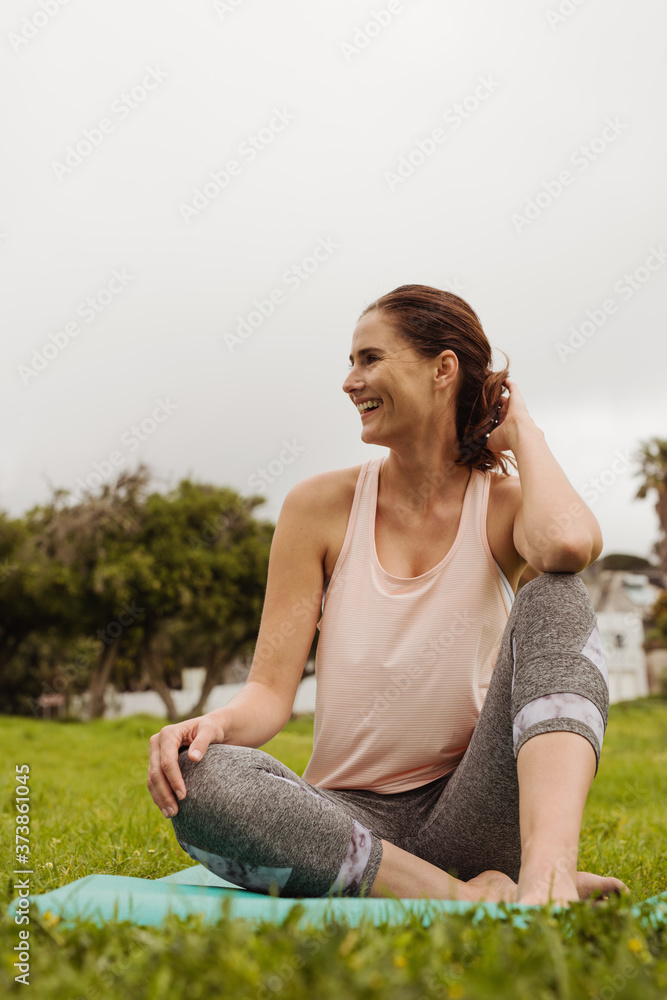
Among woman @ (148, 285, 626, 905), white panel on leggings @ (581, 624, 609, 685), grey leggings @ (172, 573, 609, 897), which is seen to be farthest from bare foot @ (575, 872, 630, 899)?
white panel on leggings @ (581, 624, 609, 685)

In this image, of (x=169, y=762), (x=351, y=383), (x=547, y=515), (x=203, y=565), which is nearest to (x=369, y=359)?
(x=351, y=383)

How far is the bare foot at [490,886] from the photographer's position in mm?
1983

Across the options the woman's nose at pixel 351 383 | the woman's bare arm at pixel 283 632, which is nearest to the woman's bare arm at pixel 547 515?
the woman's nose at pixel 351 383

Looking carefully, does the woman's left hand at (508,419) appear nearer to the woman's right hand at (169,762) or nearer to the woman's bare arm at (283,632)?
the woman's bare arm at (283,632)

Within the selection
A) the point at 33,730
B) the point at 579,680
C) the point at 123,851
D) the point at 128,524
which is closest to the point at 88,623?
the point at 128,524

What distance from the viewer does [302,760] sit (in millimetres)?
6613

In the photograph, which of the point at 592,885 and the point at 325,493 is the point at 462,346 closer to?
the point at 325,493

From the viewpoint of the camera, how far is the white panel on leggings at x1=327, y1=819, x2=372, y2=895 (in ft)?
6.40

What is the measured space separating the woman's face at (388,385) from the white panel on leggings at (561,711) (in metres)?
1.08

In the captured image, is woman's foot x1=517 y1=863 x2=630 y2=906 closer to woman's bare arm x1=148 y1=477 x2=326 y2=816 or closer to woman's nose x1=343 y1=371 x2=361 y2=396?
woman's bare arm x1=148 y1=477 x2=326 y2=816

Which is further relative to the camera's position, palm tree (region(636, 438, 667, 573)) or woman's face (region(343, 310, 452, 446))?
palm tree (region(636, 438, 667, 573))

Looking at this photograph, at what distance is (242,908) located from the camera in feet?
5.37

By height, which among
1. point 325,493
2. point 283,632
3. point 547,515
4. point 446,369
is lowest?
point 283,632

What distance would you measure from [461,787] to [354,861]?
384mm
